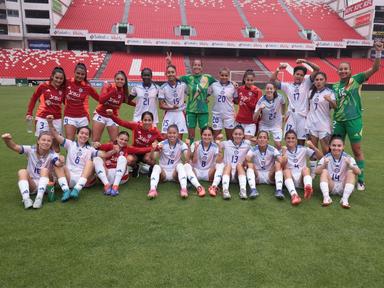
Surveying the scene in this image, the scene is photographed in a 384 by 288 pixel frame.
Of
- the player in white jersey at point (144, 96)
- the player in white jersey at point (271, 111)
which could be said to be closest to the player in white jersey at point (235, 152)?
the player in white jersey at point (271, 111)

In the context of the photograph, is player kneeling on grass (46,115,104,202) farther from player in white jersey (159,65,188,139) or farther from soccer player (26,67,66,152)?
player in white jersey (159,65,188,139)

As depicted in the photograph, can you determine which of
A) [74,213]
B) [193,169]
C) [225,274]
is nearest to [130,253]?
[225,274]

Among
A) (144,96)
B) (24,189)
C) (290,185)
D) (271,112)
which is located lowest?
(290,185)

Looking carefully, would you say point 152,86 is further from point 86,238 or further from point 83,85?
point 86,238

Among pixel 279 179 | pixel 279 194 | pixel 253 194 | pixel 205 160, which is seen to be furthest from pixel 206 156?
pixel 279 194

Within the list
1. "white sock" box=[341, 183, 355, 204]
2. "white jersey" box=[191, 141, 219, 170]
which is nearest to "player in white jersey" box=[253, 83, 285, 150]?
"white jersey" box=[191, 141, 219, 170]

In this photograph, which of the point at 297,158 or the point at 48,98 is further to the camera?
the point at 48,98

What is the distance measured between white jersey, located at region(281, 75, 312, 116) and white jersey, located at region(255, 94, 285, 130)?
0.56 feet

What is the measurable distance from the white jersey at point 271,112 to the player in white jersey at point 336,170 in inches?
46.2

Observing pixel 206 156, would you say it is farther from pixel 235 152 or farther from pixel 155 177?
pixel 155 177

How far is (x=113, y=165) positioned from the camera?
→ 5.07m

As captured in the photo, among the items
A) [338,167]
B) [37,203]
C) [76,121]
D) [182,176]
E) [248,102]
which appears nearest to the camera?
[37,203]

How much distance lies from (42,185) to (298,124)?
413 cm

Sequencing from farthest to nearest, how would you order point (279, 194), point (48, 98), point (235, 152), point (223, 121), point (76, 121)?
point (223, 121) < point (76, 121) < point (48, 98) < point (235, 152) < point (279, 194)
